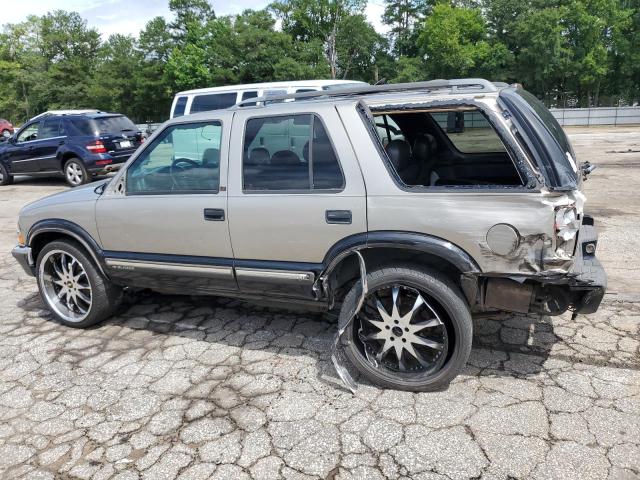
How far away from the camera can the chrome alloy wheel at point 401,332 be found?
3107mm

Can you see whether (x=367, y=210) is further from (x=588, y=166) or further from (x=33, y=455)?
(x=33, y=455)

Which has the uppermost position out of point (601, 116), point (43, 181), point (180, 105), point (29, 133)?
point (180, 105)

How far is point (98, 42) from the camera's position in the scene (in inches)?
2672

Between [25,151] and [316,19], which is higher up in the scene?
[316,19]

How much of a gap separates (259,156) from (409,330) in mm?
1527

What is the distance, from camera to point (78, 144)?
11.7 meters

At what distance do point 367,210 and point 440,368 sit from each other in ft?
3.46

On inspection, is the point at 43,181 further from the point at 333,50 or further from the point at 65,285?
the point at 333,50

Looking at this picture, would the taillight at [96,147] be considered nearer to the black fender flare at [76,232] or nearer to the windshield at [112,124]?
the windshield at [112,124]

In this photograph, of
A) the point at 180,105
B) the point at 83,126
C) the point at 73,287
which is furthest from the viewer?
the point at 83,126

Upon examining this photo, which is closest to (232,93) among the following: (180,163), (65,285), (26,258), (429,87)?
(26,258)

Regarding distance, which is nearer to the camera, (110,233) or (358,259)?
(358,259)

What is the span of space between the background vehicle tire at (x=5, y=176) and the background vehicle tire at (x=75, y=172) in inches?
103

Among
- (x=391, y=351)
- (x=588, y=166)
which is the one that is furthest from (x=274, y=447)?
(x=588, y=166)
